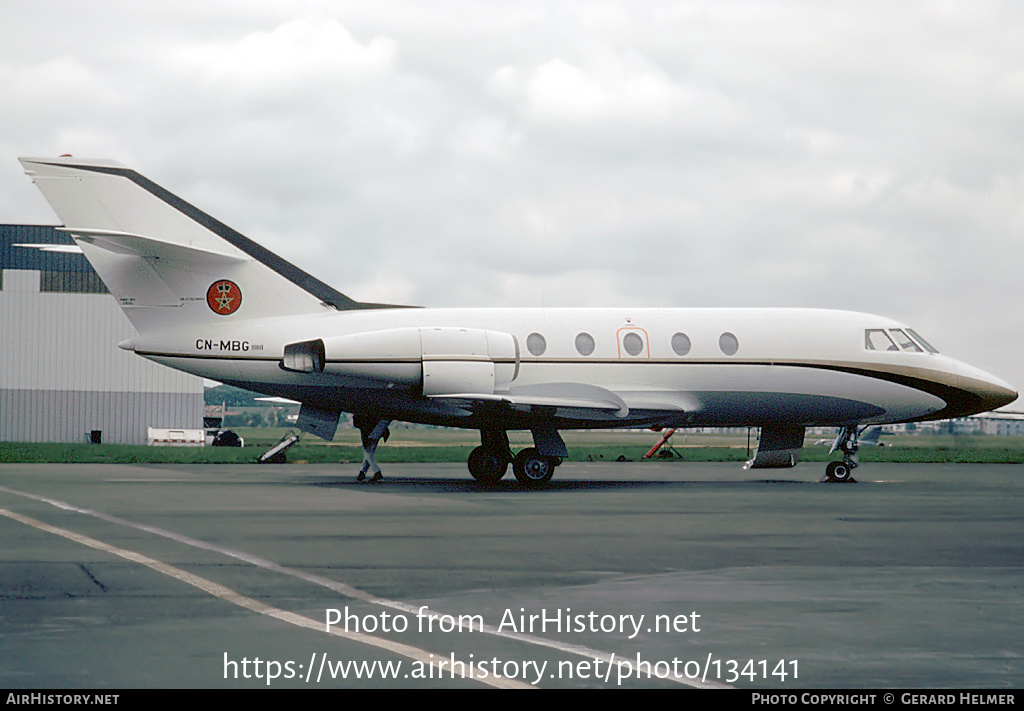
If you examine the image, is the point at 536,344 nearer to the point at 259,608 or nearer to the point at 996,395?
the point at 996,395

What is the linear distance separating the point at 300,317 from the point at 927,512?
1465 centimetres

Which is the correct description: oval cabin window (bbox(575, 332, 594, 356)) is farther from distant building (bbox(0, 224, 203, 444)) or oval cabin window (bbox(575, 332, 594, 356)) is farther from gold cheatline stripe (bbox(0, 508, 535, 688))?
distant building (bbox(0, 224, 203, 444))

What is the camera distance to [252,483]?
2602 cm

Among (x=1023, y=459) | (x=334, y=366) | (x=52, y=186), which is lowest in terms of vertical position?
(x=1023, y=459)

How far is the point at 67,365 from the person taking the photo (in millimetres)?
55844

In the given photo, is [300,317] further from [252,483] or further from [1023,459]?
[1023,459]

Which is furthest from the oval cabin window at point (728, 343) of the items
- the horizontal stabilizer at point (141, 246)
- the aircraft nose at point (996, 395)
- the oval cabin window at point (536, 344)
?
the horizontal stabilizer at point (141, 246)

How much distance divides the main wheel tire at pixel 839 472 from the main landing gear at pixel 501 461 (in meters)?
7.06

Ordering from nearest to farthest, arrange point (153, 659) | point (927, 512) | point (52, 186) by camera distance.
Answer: point (153, 659), point (927, 512), point (52, 186)

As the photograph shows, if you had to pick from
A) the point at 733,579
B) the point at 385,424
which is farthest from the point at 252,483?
the point at 733,579

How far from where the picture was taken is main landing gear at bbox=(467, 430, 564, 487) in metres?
26.0

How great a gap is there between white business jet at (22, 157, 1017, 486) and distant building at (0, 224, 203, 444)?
3213cm

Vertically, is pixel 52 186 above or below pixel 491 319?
above

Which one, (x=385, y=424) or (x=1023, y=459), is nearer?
(x=385, y=424)
